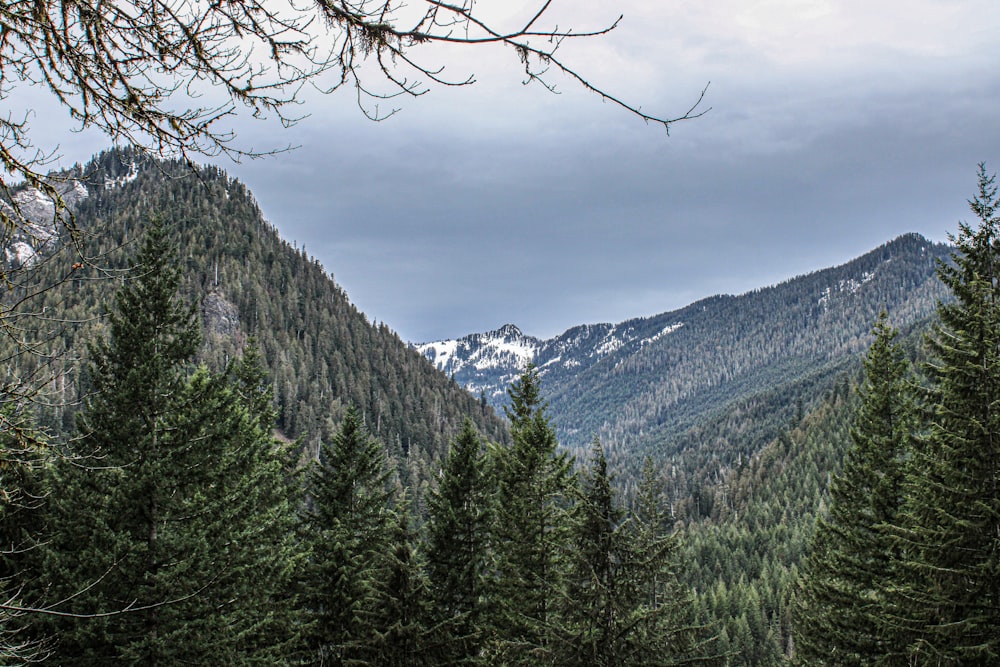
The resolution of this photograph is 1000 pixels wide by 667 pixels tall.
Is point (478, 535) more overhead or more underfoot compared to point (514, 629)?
more overhead

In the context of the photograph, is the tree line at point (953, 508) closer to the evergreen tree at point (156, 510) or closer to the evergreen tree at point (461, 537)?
the evergreen tree at point (461, 537)

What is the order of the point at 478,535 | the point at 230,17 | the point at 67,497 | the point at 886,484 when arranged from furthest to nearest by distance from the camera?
the point at 478,535
the point at 886,484
the point at 67,497
the point at 230,17

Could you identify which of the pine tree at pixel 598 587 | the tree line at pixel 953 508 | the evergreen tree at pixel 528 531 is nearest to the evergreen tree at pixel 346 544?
the evergreen tree at pixel 528 531

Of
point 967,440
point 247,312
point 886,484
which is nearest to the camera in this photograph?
point 967,440

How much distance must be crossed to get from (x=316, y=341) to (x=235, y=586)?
127 metres

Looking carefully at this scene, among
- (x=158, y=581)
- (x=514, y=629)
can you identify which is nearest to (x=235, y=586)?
(x=158, y=581)

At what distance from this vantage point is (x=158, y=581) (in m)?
9.65

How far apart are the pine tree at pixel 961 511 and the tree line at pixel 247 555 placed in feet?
10.6

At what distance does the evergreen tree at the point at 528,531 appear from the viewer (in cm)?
1276

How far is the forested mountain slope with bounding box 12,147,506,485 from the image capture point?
10925cm

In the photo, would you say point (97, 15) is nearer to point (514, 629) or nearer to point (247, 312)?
point (514, 629)

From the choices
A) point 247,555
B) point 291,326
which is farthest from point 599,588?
point 291,326

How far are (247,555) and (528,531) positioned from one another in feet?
20.3

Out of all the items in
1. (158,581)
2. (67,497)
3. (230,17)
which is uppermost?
(230,17)
